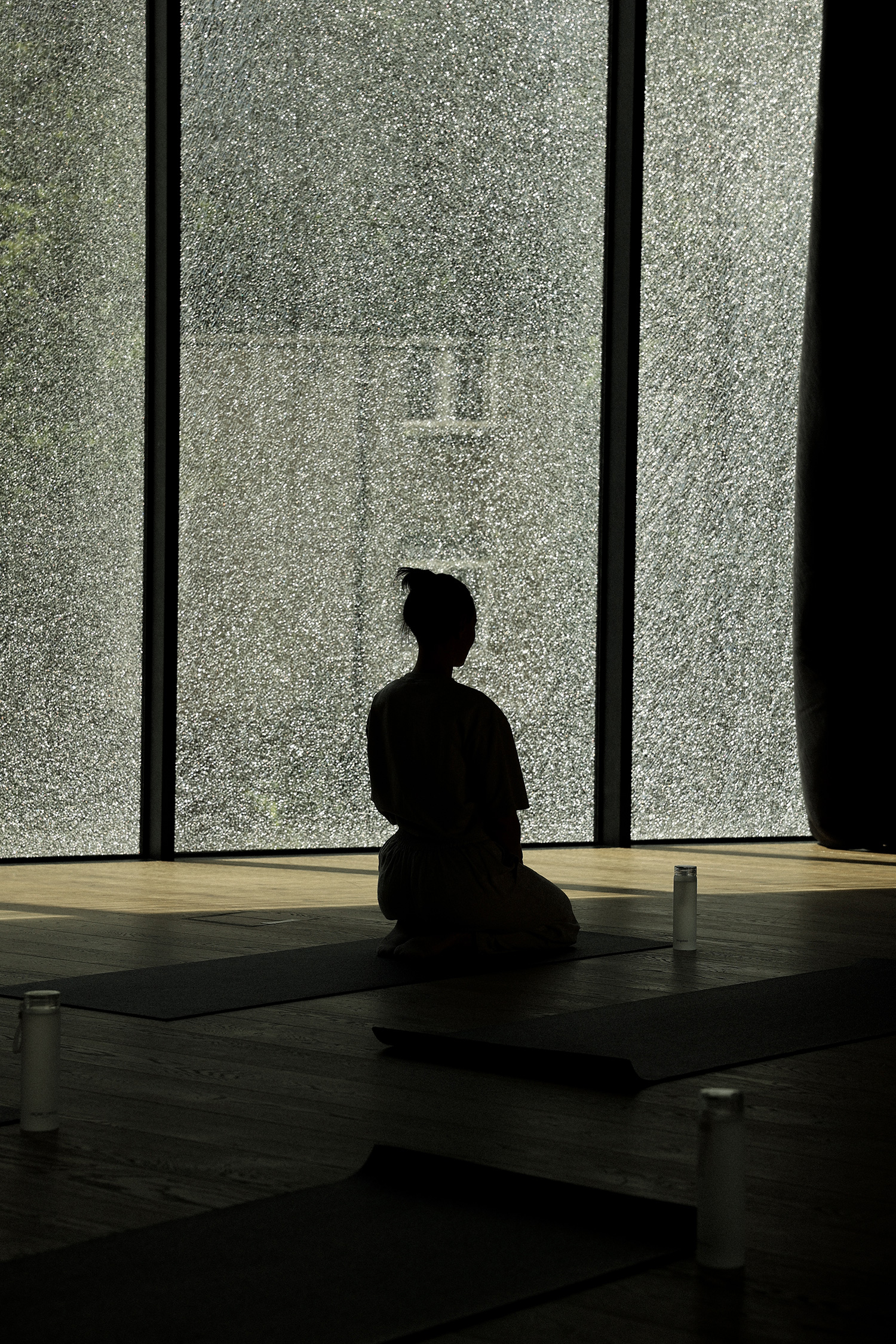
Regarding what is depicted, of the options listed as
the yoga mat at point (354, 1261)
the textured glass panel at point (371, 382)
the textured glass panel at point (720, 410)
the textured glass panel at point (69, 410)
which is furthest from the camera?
the textured glass panel at point (720, 410)

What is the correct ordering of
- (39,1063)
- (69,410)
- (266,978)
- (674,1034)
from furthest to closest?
(69,410) < (266,978) < (674,1034) < (39,1063)

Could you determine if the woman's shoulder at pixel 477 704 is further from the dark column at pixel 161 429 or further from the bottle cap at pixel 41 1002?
the dark column at pixel 161 429

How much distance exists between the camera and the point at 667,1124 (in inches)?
96.6

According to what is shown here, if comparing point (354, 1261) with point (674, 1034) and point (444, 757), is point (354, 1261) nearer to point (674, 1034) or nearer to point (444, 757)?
point (674, 1034)

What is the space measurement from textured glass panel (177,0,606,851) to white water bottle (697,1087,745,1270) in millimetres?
4418

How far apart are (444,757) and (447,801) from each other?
0.37ft

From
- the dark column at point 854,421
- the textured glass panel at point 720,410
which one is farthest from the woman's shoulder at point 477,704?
the dark column at point 854,421

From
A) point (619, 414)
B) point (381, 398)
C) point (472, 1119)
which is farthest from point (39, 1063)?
point (619, 414)

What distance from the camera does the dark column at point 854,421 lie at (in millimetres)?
6613

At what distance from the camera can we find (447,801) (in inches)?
156

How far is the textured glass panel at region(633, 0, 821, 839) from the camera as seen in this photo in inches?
267

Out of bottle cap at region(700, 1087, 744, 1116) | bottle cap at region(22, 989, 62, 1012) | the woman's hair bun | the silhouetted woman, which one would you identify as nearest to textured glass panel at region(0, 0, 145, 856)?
the silhouetted woman

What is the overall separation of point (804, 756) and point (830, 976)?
3.16 meters

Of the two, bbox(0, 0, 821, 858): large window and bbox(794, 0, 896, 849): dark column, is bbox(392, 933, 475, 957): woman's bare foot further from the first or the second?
bbox(794, 0, 896, 849): dark column
